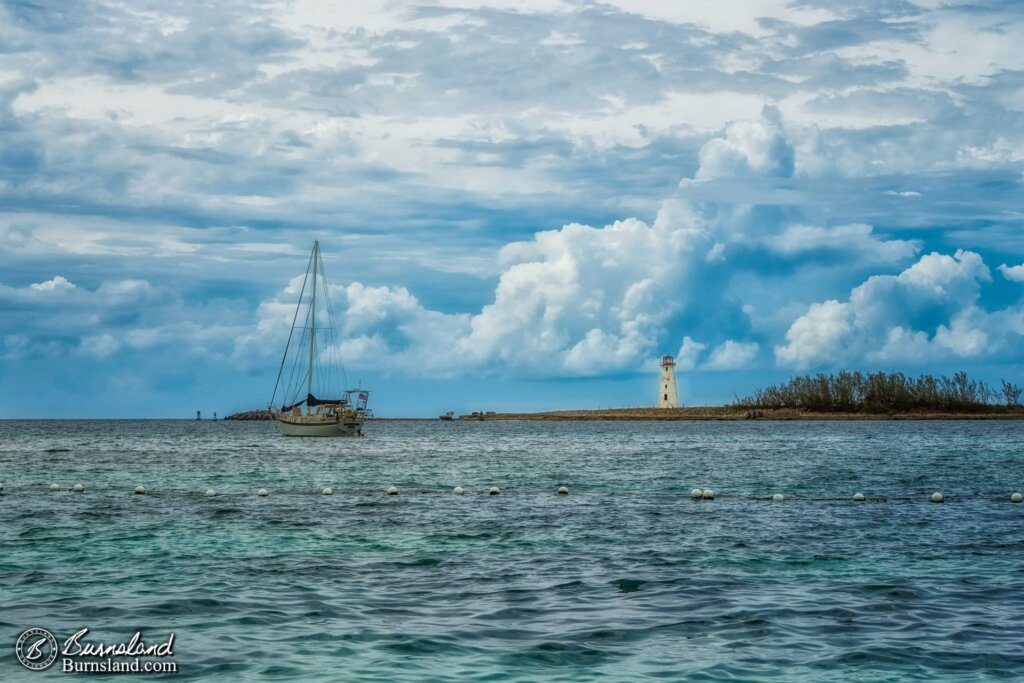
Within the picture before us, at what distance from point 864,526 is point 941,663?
761 inches

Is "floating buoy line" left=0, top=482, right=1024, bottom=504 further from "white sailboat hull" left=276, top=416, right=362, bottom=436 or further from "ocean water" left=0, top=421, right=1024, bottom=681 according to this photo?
"white sailboat hull" left=276, top=416, right=362, bottom=436

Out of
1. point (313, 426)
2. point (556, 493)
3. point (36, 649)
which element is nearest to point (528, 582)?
point (36, 649)

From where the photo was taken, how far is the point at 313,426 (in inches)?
4995

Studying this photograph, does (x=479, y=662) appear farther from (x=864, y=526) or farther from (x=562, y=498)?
(x=562, y=498)

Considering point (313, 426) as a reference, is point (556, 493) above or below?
below

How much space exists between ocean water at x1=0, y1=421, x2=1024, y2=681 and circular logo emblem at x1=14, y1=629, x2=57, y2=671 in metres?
0.22

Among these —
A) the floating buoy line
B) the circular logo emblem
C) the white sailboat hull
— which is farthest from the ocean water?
the white sailboat hull

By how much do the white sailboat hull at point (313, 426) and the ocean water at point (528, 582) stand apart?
246ft

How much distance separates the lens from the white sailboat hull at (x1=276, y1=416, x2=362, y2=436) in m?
127

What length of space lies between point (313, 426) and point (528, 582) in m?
106

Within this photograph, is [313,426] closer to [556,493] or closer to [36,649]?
[556,493]

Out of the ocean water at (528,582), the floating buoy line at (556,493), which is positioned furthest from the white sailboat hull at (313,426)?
the ocean water at (528,582)

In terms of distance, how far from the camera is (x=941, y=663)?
16.8 m

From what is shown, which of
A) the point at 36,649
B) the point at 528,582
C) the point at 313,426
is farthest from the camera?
the point at 313,426
